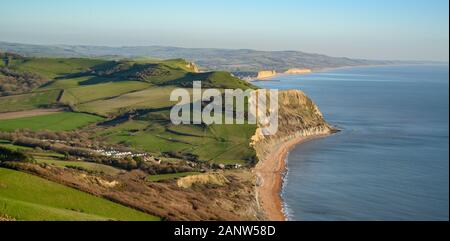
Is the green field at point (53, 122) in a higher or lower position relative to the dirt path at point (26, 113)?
lower

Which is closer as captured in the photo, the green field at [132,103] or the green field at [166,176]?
the green field at [166,176]

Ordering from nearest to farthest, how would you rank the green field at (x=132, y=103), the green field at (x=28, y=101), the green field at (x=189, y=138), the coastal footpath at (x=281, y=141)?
the coastal footpath at (x=281, y=141)
the green field at (x=189, y=138)
the green field at (x=132, y=103)
the green field at (x=28, y=101)

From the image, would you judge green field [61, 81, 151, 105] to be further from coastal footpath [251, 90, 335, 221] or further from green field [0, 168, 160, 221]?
green field [0, 168, 160, 221]

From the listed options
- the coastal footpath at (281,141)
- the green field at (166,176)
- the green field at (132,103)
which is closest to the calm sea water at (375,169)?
the coastal footpath at (281,141)

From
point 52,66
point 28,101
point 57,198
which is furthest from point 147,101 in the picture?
point 57,198

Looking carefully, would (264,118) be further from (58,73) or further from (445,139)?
(58,73)

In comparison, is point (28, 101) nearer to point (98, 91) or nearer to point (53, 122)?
point (98, 91)

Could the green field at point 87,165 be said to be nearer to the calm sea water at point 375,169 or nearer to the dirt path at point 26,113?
the calm sea water at point 375,169
